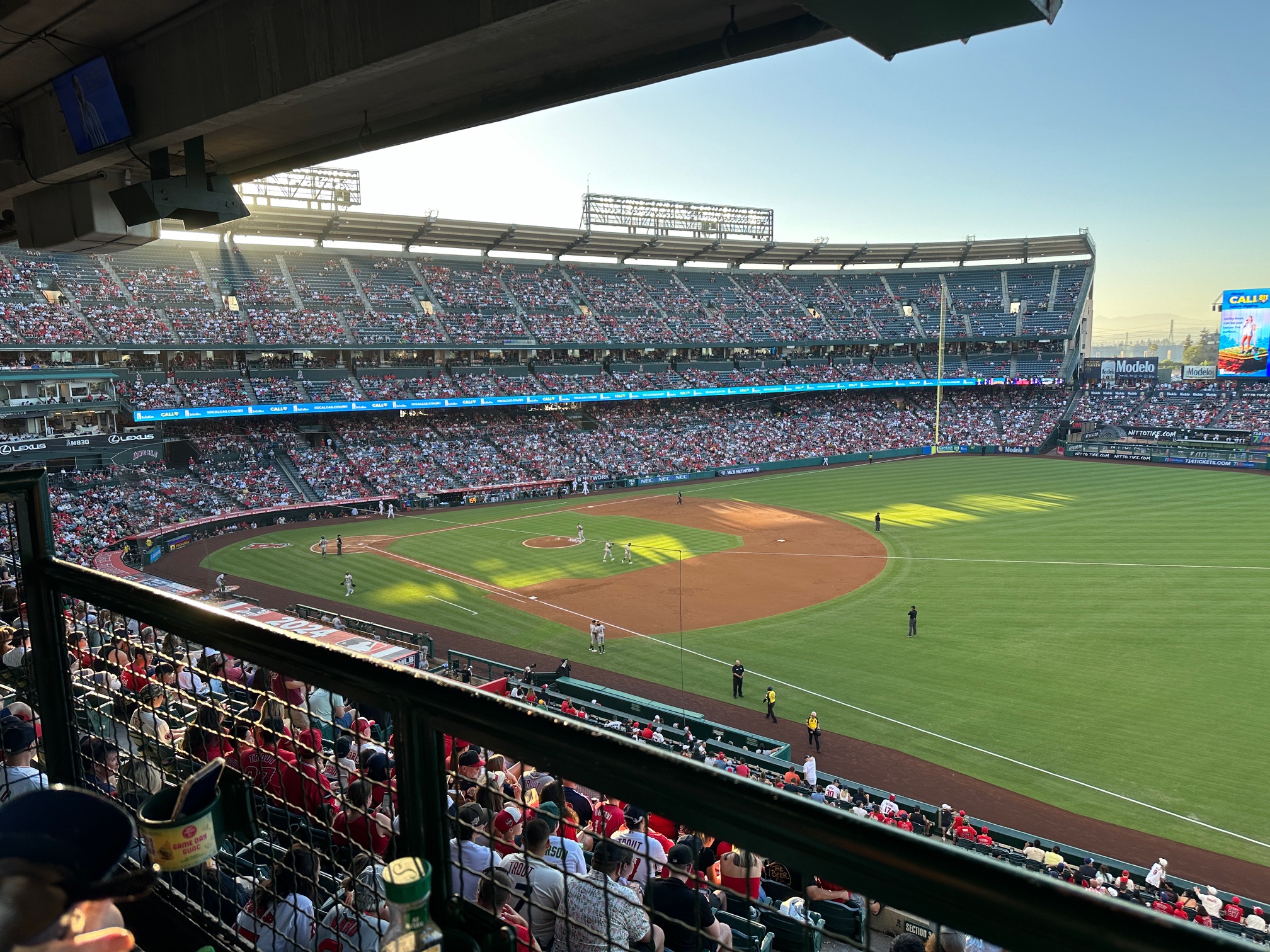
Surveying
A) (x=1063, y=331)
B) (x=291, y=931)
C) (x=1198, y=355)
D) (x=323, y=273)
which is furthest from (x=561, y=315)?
(x=1198, y=355)

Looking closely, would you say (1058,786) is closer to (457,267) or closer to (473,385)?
(473,385)

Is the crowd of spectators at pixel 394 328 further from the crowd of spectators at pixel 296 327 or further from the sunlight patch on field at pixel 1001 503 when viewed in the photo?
the sunlight patch on field at pixel 1001 503

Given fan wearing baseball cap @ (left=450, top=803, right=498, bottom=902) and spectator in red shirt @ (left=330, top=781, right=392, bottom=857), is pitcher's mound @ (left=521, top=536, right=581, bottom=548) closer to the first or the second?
spectator in red shirt @ (left=330, top=781, right=392, bottom=857)

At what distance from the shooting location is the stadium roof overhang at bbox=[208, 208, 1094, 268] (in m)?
56.8

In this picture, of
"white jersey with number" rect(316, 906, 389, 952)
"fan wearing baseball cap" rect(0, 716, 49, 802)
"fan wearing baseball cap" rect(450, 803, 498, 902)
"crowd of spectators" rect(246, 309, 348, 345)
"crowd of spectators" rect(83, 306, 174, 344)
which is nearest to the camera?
"fan wearing baseball cap" rect(450, 803, 498, 902)

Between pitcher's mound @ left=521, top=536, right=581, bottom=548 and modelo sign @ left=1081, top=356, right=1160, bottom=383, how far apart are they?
5782 centimetres

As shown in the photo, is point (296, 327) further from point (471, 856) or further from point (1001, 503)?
point (471, 856)

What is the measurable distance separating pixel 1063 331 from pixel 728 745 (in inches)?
2897

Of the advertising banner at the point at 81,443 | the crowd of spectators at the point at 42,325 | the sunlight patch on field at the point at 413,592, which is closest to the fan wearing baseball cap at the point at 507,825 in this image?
the sunlight patch on field at the point at 413,592

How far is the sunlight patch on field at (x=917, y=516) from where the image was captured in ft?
134

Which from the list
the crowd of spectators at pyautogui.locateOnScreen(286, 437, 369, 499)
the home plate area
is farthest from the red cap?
the crowd of spectators at pyautogui.locateOnScreen(286, 437, 369, 499)

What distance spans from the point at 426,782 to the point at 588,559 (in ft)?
110

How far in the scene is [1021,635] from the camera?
24.8 metres

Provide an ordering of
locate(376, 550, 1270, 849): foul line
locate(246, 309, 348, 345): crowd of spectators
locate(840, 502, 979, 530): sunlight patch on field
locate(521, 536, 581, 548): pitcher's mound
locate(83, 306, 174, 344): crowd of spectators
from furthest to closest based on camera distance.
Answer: locate(246, 309, 348, 345): crowd of spectators, locate(83, 306, 174, 344): crowd of spectators, locate(840, 502, 979, 530): sunlight patch on field, locate(521, 536, 581, 548): pitcher's mound, locate(376, 550, 1270, 849): foul line
